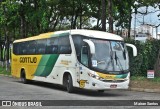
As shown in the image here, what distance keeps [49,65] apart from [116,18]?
26.4 metres

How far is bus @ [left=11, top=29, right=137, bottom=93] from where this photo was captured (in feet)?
66.3

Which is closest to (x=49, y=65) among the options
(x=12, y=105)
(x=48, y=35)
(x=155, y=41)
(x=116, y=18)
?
(x=48, y=35)

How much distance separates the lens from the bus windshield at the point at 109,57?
20312 millimetres

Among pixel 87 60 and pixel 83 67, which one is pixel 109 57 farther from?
pixel 83 67

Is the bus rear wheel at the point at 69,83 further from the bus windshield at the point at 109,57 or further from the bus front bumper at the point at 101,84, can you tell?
the bus windshield at the point at 109,57

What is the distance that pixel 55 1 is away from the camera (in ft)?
136

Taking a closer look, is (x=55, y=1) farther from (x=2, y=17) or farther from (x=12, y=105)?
(x=12, y=105)

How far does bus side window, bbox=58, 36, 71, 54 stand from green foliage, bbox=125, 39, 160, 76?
23.9 feet

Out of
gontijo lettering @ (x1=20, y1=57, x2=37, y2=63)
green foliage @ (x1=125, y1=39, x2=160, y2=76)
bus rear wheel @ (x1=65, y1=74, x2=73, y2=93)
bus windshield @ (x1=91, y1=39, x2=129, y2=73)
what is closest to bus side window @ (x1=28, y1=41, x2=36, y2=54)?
gontijo lettering @ (x1=20, y1=57, x2=37, y2=63)

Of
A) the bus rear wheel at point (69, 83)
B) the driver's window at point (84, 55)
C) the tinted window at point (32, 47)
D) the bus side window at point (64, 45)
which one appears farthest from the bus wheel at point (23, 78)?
the driver's window at point (84, 55)

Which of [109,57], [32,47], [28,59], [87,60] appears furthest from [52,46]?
[109,57]

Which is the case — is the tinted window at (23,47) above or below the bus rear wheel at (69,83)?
above

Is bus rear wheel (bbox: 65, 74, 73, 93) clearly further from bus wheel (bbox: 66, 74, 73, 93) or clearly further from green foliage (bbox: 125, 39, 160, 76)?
green foliage (bbox: 125, 39, 160, 76)

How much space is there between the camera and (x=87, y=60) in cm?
2048
